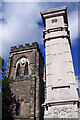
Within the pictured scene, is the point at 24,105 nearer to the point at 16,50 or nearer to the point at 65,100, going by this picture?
the point at 16,50

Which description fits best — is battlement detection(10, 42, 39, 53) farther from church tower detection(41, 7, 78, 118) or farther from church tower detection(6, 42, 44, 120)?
church tower detection(41, 7, 78, 118)

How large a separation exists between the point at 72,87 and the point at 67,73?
0.55 meters

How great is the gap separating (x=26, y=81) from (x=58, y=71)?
16.4m

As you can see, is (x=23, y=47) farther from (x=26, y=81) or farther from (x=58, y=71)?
(x=58, y=71)

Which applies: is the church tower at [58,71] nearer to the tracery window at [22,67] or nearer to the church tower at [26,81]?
the church tower at [26,81]

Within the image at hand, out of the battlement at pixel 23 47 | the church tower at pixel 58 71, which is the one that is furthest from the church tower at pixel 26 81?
the church tower at pixel 58 71

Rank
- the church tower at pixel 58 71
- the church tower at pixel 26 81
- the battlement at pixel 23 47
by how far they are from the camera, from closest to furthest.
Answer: the church tower at pixel 58 71
the church tower at pixel 26 81
the battlement at pixel 23 47

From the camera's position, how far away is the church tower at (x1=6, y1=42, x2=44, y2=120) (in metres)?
18.4

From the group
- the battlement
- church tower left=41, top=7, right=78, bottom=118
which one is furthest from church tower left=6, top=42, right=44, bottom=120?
church tower left=41, top=7, right=78, bottom=118

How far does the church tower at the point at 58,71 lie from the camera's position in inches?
170

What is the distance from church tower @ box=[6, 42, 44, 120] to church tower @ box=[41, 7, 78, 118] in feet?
46.3

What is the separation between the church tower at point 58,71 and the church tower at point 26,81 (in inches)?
555

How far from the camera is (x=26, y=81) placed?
20969 mm

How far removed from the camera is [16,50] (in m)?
25.5
